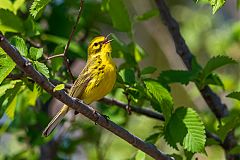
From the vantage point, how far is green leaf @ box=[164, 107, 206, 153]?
3.29 metres

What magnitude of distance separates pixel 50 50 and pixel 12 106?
1255 millimetres

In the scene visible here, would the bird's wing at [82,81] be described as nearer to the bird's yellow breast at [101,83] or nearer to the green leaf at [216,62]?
the bird's yellow breast at [101,83]

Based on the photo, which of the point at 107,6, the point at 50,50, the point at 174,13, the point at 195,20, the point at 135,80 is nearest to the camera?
the point at 135,80

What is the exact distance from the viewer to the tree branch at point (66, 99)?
2.30 metres

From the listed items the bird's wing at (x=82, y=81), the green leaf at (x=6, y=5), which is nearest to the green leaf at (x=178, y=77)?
the bird's wing at (x=82, y=81)

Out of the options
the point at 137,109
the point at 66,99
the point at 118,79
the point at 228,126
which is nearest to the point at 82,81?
the point at 118,79

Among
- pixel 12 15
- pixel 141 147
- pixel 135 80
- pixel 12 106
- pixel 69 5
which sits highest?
pixel 69 5

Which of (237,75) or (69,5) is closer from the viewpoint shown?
(69,5)

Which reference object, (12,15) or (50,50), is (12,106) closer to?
(12,15)

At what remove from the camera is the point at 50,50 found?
476 cm

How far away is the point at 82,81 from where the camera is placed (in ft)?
12.0

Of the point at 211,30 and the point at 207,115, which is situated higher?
the point at 211,30

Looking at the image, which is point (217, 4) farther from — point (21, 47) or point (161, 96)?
point (21, 47)

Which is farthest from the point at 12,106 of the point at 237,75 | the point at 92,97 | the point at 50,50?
the point at 237,75
